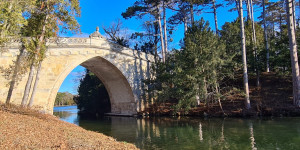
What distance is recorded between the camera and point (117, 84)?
22984 millimetres

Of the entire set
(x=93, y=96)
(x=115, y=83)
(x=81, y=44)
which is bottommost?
(x=93, y=96)

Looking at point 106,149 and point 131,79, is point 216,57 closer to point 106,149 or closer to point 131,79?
point 131,79

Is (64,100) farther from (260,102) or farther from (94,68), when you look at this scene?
(260,102)

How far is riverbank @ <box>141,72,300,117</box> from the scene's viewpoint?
14570mm

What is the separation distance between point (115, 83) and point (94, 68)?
2.82 metres

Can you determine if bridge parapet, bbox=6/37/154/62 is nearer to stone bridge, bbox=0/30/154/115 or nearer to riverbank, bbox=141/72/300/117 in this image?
stone bridge, bbox=0/30/154/115

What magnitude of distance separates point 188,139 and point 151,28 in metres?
22.1

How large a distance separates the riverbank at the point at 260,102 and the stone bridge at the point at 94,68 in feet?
13.4

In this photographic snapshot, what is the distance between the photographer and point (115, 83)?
23062 mm

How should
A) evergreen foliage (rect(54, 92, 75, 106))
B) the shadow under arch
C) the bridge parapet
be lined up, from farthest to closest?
evergreen foliage (rect(54, 92, 75, 106)), the shadow under arch, the bridge parapet

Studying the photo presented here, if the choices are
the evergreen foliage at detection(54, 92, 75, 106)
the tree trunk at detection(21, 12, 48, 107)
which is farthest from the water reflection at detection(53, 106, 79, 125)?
the evergreen foliage at detection(54, 92, 75, 106)

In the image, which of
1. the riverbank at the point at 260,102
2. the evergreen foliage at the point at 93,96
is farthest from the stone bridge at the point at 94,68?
the evergreen foliage at the point at 93,96

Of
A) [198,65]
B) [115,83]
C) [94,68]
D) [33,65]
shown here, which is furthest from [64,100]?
[198,65]

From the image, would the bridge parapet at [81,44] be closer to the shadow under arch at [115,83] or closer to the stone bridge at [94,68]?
the stone bridge at [94,68]
